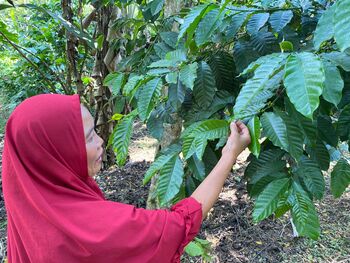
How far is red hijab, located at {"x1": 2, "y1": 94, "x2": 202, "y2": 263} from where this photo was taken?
0.82m

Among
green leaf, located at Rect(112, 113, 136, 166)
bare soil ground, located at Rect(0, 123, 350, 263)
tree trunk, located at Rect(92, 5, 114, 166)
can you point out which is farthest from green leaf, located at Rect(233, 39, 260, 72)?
tree trunk, located at Rect(92, 5, 114, 166)

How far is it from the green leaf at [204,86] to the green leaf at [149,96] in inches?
5.4

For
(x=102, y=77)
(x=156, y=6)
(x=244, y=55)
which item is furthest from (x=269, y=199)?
(x=102, y=77)

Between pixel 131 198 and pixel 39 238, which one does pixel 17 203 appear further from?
pixel 131 198

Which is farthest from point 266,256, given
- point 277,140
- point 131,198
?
point 277,140

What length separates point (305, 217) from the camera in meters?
0.87

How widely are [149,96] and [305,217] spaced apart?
1.66 feet

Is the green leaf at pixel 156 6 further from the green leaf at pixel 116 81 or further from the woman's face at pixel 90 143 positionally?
the woman's face at pixel 90 143

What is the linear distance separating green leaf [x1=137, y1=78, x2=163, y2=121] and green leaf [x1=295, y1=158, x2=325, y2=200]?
0.43 meters

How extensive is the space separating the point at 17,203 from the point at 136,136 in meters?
3.67

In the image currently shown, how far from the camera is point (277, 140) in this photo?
81cm

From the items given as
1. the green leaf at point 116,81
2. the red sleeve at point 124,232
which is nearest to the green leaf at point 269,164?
the red sleeve at point 124,232

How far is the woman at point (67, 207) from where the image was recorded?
2.69 feet

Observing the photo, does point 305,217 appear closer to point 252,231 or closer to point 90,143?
point 90,143
